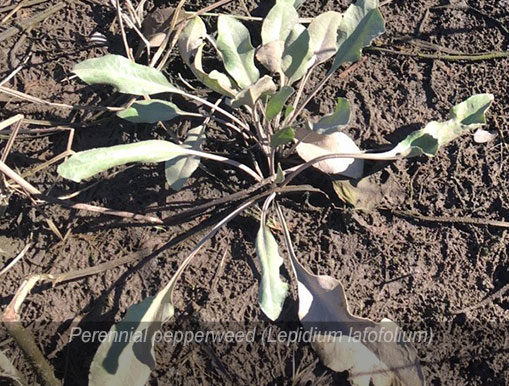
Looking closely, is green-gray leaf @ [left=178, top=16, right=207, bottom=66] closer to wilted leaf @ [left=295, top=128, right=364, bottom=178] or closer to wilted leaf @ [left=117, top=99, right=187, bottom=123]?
wilted leaf @ [left=117, top=99, right=187, bottom=123]

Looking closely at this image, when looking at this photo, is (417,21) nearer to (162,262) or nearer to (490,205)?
(490,205)

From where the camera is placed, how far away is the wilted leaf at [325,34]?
136 cm

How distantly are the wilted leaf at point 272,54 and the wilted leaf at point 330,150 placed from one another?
0.17 metres

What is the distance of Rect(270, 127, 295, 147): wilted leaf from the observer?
1.22 m

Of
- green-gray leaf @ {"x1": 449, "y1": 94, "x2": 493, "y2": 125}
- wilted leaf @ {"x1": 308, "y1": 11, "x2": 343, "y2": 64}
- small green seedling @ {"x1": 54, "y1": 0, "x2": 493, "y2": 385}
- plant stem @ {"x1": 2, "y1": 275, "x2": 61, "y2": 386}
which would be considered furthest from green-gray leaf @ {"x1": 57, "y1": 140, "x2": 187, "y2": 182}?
green-gray leaf @ {"x1": 449, "y1": 94, "x2": 493, "y2": 125}

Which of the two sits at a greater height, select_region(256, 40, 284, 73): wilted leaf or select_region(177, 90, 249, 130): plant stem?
select_region(256, 40, 284, 73): wilted leaf

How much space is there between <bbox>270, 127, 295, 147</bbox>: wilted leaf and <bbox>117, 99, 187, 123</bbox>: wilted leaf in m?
0.25

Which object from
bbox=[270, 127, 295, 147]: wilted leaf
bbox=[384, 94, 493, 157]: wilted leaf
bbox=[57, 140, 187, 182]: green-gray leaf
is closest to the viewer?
bbox=[57, 140, 187, 182]: green-gray leaf

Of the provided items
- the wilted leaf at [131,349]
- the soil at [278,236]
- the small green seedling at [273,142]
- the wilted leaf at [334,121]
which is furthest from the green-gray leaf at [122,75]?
the wilted leaf at [131,349]

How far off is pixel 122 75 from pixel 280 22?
16.0 inches

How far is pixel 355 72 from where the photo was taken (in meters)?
1.53

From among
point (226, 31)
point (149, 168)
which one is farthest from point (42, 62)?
point (226, 31)

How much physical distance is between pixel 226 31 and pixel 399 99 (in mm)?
504

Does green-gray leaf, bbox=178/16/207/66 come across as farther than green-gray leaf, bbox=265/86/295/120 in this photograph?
Yes
